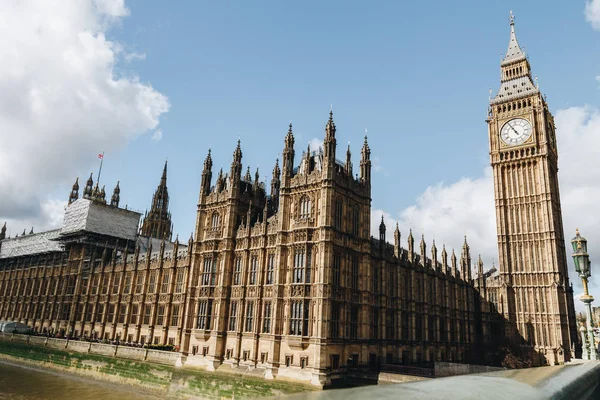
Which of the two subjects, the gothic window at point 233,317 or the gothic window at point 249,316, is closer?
the gothic window at point 249,316

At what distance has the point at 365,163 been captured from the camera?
48.1 m

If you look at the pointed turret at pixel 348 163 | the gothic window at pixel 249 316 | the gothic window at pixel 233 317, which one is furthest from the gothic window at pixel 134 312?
the pointed turret at pixel 348 163

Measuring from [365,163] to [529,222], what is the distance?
42847 millimetres

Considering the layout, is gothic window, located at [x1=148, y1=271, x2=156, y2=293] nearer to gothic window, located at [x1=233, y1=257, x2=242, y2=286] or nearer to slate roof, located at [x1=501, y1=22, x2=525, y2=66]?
gothic window, located at [x1=233, y1=257, x2=242, y2=286]

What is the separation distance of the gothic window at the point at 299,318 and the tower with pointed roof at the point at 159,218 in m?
87.4

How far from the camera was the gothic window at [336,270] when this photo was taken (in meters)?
40.7

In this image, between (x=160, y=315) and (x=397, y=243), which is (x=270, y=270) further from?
(x=160, y=315)

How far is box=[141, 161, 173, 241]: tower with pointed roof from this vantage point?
12331cm

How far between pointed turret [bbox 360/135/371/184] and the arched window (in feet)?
58.1

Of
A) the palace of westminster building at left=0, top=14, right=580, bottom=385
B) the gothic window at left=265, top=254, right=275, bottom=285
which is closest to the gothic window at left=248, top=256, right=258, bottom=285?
the palace of westminster building at left=0, top=14, right=580, bottom=385

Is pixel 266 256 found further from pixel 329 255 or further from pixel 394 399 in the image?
pixel 394 399

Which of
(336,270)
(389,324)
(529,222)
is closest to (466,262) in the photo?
(529,222)

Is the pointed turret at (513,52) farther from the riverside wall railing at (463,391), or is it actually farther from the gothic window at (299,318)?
the riverside wall railing at (463,391)

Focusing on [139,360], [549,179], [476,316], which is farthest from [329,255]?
[549,179]
